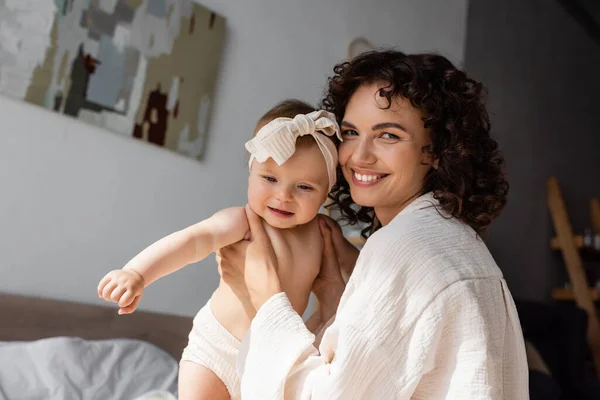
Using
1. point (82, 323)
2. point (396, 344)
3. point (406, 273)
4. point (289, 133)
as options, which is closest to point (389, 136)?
point (289, 133)

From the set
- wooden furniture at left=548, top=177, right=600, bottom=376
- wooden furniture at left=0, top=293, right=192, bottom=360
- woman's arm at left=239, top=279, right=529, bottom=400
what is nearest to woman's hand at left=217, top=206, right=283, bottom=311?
woman's arm at left=239, top=279, right=529, bottom=400

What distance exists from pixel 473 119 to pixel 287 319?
0.56 metres

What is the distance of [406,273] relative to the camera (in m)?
1.06

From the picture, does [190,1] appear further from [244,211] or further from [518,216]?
[518,216]

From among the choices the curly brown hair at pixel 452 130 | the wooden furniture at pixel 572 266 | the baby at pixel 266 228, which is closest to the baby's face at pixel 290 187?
the baby at pixel 266 228

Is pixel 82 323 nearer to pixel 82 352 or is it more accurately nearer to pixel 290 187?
pixel 82 352

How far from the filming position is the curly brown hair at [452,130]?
128 centimetres

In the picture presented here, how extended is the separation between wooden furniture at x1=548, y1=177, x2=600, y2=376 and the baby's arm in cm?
398

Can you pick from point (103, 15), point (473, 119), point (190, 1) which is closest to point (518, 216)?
point (190, 1)

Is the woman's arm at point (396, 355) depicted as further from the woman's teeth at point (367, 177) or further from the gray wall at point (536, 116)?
the gray wall at point (536, 116)

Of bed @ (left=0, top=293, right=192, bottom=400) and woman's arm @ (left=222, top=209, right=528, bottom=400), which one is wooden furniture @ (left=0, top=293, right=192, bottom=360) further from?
woman's arm @ (left=222, top=209, right=528, bottom=400)

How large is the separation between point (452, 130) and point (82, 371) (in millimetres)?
1398

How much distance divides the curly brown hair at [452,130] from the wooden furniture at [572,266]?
381 centimetres

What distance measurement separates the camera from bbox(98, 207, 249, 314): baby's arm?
3.81 ft
